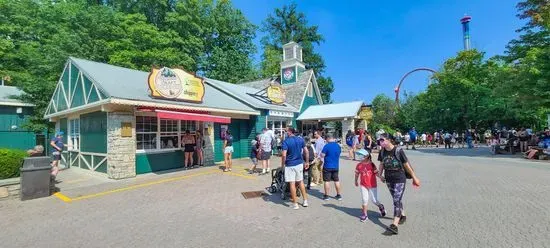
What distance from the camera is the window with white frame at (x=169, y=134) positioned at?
39.5 feet

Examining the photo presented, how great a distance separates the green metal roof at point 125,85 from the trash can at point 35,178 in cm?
283

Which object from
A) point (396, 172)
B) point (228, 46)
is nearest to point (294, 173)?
point (396, 172)

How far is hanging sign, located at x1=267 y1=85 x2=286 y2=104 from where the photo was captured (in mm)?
18266

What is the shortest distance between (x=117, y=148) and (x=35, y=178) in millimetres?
2585

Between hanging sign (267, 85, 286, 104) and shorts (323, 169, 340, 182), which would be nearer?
shorts (323, 169, 340, 182)

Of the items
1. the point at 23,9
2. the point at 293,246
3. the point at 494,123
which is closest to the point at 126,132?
the point at 293,246

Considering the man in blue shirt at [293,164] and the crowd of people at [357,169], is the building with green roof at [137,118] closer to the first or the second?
the crowd of people at [357,169]

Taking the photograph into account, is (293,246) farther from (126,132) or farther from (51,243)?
(126,132)

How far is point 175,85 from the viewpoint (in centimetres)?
1180

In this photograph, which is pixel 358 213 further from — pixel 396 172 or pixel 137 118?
pixel 137 118

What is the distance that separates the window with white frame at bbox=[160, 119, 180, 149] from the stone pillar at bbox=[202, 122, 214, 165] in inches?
53.0

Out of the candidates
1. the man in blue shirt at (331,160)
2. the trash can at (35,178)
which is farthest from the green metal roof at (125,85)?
the man in blue shirt at (331,160)

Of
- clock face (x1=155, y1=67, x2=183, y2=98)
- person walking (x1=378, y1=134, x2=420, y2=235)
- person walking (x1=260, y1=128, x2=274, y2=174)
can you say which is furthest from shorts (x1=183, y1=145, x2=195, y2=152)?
person walking (x1=378, y1=134, x2=420, y2=235)

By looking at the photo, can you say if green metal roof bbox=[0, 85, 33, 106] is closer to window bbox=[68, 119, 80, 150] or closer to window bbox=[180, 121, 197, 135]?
window bbox=[68, 119, 80, 150]
